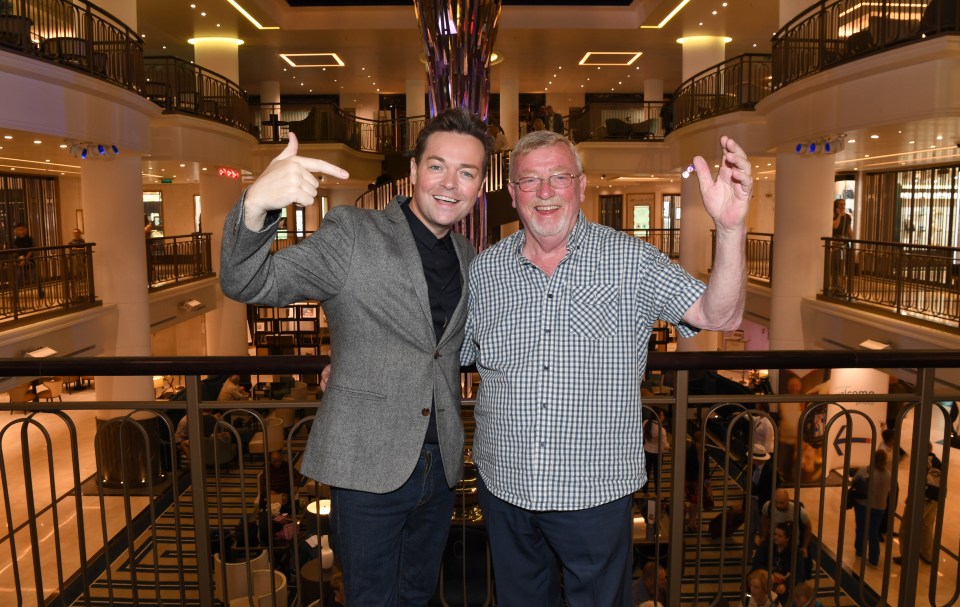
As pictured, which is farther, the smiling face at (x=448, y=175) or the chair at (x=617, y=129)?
the chair at (x=617, y=129)

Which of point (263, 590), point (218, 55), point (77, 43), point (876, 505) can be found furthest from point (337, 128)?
point (876, 505)

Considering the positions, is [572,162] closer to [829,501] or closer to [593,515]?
[593,515]

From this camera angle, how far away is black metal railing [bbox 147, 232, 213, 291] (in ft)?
50.0

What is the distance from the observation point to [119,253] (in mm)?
11977

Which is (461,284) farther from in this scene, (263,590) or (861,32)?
(861,32)

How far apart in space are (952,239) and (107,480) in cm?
1650

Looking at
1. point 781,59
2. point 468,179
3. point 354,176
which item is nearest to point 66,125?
point 468,179

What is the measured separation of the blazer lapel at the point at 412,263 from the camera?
1.72 m

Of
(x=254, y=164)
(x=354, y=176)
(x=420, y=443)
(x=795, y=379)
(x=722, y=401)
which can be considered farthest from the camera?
(x=354, y=176)

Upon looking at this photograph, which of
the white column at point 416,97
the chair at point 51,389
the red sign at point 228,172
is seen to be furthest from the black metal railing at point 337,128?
the chair at point 51,389

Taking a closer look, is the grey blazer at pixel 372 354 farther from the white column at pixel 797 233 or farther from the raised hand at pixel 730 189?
the white column at pixel 797 233

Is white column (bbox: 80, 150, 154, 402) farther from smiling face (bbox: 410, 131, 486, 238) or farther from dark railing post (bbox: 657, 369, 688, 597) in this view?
smiling face (bbox: 410, 131, 486, 238)

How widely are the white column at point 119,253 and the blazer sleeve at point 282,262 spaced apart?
37.1 feet

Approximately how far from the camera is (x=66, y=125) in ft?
29.8
